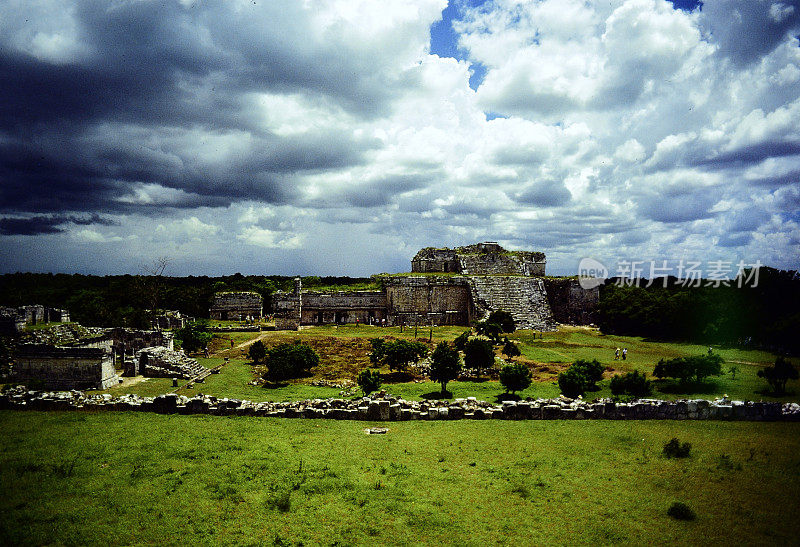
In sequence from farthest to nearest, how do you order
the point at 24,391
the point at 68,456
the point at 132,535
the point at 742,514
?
the point at 24,391, the point at 68,456, the point at 742,514, the point at 132,535

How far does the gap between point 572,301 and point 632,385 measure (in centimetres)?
3216

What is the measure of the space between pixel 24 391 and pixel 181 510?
478 inches

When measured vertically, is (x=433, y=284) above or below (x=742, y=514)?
above

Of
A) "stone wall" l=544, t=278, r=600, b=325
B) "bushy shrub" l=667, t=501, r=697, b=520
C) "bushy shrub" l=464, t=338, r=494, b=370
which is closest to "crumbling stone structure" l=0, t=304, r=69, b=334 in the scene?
"bushy shrub" l=464, t=338, r=494, b=370

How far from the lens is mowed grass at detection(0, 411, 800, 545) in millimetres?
7320

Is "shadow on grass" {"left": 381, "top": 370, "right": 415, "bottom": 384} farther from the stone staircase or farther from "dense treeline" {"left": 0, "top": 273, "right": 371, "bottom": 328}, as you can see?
"dense treeline" {"left": 0, "top": 273, "right": 371, "bottom": 328}

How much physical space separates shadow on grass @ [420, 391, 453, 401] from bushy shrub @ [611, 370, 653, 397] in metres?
6.79

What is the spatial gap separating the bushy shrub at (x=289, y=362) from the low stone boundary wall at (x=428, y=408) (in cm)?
641

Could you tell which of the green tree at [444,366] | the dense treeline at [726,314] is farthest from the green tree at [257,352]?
the dense treeline at [726,314]

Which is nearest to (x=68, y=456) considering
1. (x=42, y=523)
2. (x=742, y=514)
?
(x=42, y=523)

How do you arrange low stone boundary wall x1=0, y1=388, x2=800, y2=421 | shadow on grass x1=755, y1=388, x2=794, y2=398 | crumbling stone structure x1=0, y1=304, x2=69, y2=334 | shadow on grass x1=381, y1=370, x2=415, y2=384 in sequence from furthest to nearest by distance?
crumbling stone structure x1=0, y1=304, x2=69, y2=334, shadow on grass x1=381, y1=370, x2=415, y2=384, shadow on grass x1=755, y1=388, x2=794, y2=398, low stone boundary wall x1=0, y1=388, x2=800, y2=421

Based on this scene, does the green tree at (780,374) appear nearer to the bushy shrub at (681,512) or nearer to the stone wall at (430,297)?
the bushy shrub at (681,512)

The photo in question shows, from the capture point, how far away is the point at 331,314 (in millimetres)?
45625

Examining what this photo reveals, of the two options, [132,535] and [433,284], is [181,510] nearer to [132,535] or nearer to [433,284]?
[132,535]
